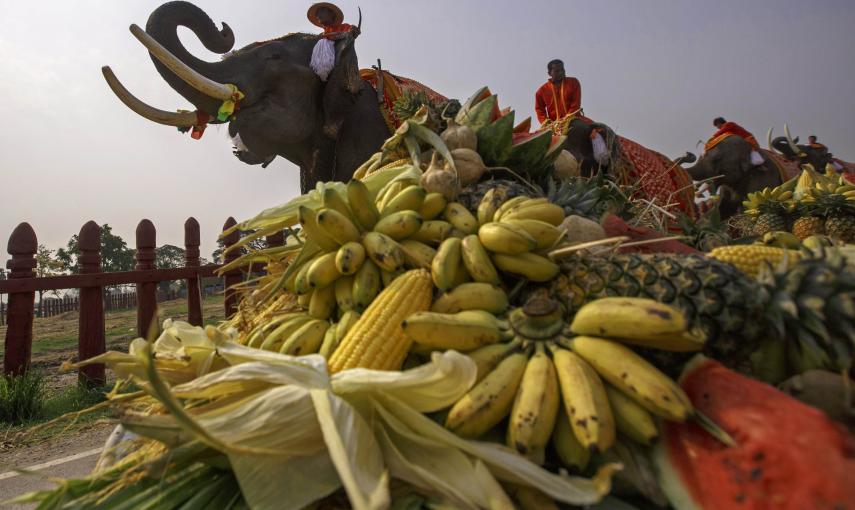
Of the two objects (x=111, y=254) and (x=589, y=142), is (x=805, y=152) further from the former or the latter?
(x=111, y=254)

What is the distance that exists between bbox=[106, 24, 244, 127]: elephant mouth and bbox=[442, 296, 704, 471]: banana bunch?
474cm

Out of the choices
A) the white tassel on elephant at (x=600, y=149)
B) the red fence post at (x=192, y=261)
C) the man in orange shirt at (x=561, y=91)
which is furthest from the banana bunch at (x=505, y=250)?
the red fence post at (x=192, y=261)

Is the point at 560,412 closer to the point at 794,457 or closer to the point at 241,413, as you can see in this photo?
the point at 794,457

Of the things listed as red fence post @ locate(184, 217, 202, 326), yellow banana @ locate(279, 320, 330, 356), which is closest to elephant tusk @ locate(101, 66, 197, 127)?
red fence post @ locate(184, 217, 202, 326)

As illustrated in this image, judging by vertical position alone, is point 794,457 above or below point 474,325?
below

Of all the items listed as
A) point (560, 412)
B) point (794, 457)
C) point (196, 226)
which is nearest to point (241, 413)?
point (560, 412)

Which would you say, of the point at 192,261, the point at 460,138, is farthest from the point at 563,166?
the point at 192,261

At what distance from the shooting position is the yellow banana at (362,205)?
1719 mm

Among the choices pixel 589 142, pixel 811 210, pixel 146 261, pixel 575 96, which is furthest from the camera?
pixel 575 96

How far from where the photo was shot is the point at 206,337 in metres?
1.67

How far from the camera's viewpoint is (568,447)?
1.11 m

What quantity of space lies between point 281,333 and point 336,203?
49 centimetres

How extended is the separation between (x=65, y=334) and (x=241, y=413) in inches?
603

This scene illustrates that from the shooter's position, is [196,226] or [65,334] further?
[65,334]
